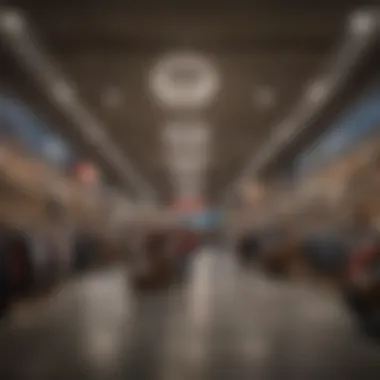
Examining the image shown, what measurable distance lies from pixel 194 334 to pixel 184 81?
1.78 feet

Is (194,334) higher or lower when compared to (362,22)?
lower

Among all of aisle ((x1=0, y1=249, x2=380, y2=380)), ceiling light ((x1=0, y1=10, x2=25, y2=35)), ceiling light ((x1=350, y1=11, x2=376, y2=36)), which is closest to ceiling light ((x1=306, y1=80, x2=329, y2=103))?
ceiling light ((x1=350, y1=11, x2=376, y2=36))

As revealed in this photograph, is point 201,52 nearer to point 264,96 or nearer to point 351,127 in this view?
point 264,96

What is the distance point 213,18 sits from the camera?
140cm

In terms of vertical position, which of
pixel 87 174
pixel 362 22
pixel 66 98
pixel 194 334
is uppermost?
pixel 362 22

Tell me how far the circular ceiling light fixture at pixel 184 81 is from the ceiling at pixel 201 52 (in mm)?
16

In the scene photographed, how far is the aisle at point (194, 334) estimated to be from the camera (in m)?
1.33

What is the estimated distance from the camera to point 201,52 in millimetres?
1415

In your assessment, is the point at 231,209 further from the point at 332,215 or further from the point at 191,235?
the point at 332,215

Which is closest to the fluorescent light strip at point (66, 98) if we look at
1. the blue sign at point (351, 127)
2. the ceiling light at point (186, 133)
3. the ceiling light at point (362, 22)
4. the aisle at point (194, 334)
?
the ceiling light at point (186, 133)

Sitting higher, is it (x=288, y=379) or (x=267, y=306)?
(x=267, y=306)

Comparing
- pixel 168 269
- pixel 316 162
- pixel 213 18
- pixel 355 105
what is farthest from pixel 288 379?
pixel 213 18

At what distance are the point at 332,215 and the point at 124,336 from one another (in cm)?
51

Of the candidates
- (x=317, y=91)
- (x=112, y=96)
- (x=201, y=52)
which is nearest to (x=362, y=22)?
(x=317, y=91)
